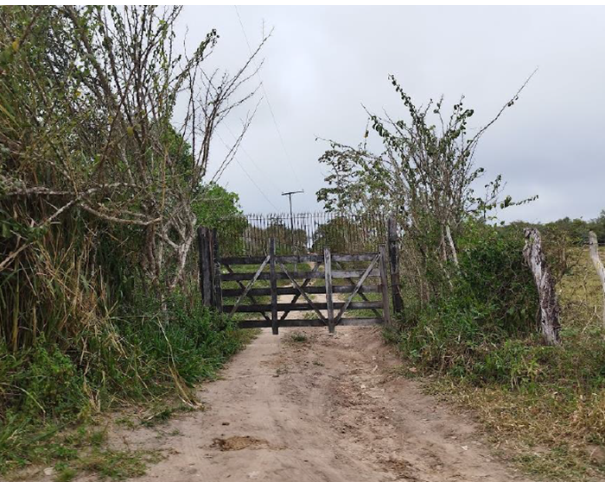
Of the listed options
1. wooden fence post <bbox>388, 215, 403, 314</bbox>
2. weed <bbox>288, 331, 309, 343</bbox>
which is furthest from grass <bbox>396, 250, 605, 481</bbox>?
weed <bbox>288, 331, 309, 343</bbox>

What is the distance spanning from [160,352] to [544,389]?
170 inches

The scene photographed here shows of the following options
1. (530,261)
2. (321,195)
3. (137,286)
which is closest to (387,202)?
(530,261)

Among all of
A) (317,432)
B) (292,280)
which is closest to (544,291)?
(317,432)

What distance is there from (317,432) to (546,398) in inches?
91.3

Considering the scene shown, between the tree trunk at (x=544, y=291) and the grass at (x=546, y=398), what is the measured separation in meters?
0.17

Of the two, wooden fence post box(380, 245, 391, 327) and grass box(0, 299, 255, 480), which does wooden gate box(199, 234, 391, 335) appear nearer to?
wooden fence post box(380, 245, 391, 327)

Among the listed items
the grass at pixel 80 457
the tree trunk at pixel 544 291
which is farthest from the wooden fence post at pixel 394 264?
the grass at pixel 80 457

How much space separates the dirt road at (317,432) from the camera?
425 centimetres

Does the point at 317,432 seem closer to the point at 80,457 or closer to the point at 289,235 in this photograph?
the point at 80,457

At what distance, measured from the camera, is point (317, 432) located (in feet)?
17.7

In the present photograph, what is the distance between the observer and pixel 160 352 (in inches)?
263

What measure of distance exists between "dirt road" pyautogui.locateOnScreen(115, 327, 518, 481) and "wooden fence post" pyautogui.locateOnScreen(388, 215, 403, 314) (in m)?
1.70

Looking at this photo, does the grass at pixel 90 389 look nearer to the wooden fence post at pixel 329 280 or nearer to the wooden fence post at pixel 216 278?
the wooden fence post at pixel 216 278

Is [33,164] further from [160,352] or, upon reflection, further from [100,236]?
[160,352]
